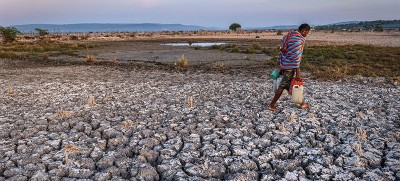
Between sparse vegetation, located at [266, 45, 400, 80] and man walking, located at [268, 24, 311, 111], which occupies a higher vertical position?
man walking, located at [268, 24, 311, 111]

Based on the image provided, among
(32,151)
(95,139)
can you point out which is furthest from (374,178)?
(32,151)

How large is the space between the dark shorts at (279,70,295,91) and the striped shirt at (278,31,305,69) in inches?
7.5

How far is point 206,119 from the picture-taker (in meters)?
9.31

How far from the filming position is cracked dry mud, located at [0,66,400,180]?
6.29 m

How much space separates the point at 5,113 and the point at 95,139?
3843mm

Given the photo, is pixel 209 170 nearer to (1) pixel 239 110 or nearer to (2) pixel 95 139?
(2) pixel 95 139

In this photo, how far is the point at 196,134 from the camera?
8.12 m

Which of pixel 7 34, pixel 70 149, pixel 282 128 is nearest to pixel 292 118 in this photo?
pixel 282 128

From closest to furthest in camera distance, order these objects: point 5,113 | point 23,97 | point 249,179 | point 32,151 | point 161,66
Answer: point 249,179, point 32,151, point 5,113, point 23,97, point 161,66

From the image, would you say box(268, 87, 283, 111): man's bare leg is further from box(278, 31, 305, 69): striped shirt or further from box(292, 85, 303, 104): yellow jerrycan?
box(278, 31, 305, 69): striped shirt

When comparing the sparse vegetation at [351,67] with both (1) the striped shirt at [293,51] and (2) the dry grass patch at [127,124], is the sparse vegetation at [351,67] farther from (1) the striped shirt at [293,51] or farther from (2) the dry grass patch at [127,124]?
(2) the dry grass patch at [127,124]

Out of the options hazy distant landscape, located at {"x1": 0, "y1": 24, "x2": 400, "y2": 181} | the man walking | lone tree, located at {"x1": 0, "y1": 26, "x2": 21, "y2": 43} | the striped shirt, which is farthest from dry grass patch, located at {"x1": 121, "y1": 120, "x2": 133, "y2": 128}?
lone tree, located at {"x1": 0, "y1": 26, "x2": 21, "y2": 43}

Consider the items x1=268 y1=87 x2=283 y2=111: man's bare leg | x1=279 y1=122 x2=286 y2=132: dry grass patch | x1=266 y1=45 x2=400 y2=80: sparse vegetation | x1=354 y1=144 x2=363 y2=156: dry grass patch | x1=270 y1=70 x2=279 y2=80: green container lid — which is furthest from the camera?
x1=266 y1=45 x2=400 y2=80: sparse vegetation

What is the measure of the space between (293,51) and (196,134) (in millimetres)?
3326
